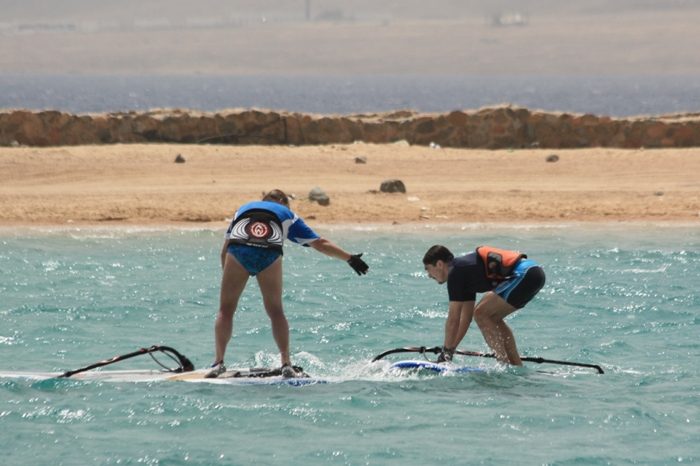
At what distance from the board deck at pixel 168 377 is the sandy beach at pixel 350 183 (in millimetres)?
7814

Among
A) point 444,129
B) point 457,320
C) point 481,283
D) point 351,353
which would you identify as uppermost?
point 444,129

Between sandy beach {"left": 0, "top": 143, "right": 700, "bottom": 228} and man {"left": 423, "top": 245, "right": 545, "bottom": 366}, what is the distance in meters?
8.15

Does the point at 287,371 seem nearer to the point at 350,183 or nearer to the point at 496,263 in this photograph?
the point at 496,263

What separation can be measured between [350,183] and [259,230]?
1098cm

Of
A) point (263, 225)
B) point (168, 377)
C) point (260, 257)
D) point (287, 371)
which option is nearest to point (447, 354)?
point (287, 371)

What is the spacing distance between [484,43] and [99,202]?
188020 mm

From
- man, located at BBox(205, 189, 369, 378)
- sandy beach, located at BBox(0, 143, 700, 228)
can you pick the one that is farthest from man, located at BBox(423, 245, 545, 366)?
sandy beach, located at BBox(0, 143, 700, 228)

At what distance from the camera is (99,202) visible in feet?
56.5

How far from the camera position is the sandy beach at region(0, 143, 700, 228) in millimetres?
16750

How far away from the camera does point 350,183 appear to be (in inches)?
742

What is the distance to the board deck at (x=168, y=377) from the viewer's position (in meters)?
8.19

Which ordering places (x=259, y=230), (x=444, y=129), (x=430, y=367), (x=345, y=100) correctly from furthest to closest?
1. (x=345, y=100)
2. (x=444, y=129)
3. (x=430, y=367)
4. (x=259, y=230)

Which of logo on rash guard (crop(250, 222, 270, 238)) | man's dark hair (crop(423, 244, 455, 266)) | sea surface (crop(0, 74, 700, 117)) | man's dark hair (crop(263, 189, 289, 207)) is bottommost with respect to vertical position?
sea surface (crop(0, 74, 700, 117))

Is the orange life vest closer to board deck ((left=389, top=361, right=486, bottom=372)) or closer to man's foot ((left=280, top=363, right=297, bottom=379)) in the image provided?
board deck ((left=389, top=361, right=486, bottom=372))
